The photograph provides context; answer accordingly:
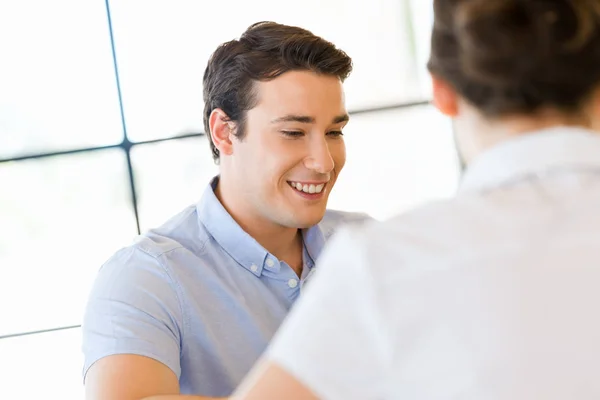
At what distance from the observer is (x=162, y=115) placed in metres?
2.65

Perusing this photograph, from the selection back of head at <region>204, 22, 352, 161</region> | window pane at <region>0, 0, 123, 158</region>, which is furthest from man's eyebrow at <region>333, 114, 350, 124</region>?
window pane at <region>0, 0, 123, 158</region>

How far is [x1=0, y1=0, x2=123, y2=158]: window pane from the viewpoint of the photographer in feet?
8.54

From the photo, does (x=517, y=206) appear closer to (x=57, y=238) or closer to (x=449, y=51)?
(x=449, y=51)

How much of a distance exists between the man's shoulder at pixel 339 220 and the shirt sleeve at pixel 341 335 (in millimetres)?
1418

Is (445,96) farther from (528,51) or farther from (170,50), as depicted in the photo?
(170,50)

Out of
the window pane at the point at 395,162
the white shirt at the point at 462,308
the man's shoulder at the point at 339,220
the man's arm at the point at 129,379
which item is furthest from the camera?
the window pane at the point at 395,162

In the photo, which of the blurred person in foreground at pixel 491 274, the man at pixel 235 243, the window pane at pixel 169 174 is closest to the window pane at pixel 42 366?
the window pane at pixel 169 174

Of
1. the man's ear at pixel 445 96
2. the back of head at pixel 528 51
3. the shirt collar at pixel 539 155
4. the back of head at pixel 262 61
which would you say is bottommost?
the back of head at pixel 262 61

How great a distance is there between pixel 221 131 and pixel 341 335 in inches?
57.0

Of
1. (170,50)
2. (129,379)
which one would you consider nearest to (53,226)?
(170,50)

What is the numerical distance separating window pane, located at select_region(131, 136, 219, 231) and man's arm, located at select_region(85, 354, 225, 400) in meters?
Answer: 1.00

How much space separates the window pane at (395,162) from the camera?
9.15ft

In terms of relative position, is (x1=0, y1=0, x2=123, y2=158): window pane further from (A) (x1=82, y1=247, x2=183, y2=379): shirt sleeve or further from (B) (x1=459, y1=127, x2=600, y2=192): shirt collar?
(B) (x1=459, y1=127, x2=600, y2=192): shirt collar

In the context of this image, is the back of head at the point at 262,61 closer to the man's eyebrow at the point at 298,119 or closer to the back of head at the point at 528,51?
the man's eyebrow at the point at 298,119
